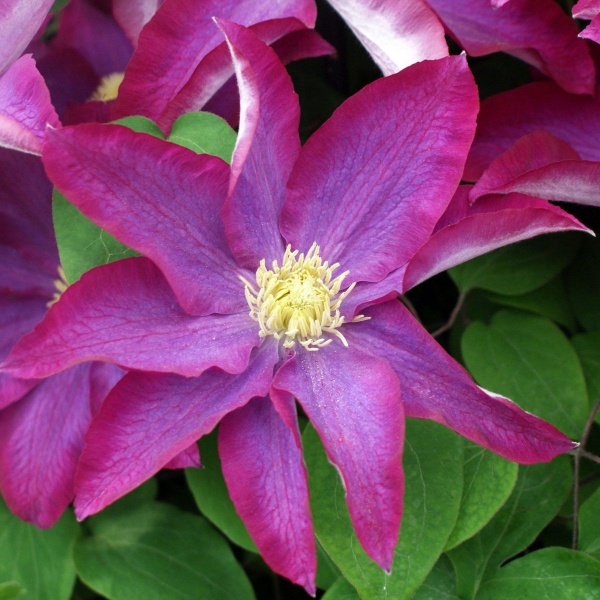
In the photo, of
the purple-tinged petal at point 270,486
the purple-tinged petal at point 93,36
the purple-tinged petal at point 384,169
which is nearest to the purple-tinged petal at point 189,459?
the purple-tinged petal at point 270,486

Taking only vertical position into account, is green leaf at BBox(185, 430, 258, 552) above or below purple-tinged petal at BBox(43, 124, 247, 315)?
below

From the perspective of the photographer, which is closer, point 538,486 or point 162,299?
point 162,299

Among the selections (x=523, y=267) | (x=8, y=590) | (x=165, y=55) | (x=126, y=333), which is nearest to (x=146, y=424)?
(x=126, y=333)

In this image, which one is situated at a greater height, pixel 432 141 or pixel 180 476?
pixel 432 141

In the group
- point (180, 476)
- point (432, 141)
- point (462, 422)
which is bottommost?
point (180, 476)

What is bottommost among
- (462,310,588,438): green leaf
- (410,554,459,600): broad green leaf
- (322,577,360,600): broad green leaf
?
(410,554,459,600): broad green leaf

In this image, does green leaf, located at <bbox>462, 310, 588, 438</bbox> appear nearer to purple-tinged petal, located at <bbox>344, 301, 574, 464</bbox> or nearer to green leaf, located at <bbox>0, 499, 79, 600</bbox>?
purple-tinged petal, located at <bbox>344, 301, 574, 464</bbox>

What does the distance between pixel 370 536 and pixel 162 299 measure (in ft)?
0.65

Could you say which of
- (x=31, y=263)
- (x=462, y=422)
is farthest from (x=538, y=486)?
(x=31, y=263)

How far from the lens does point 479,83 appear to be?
2.43 feet

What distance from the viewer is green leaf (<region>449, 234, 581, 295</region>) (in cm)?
70

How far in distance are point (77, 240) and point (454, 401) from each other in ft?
0.91

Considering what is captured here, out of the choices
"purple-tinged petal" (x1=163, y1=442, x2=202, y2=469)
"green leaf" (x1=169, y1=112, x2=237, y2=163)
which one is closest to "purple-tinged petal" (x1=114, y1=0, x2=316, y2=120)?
"green leaf" (x1=169, y1=112, x2=237, y2=163)

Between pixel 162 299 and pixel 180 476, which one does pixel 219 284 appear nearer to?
pixel 162 299
